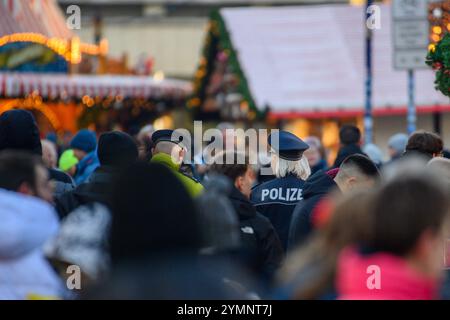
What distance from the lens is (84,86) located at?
78.7 feet

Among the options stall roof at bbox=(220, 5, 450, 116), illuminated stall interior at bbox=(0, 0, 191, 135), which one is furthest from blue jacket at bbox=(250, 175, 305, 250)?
stall roof at bbox=(220, 5, 450, 116)

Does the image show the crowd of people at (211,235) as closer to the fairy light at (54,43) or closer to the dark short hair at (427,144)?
the dark short hair at (427,144)

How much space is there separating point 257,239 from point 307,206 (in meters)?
0.47

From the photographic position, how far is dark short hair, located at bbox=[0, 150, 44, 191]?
17.2ft

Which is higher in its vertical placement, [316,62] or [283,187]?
[316,62]

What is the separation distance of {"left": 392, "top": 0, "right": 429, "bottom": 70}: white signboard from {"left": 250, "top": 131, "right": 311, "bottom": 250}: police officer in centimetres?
592

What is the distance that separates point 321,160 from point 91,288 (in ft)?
35.3

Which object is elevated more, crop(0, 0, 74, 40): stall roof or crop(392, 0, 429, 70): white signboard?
crop(0, 0, 74, 40): stall roof

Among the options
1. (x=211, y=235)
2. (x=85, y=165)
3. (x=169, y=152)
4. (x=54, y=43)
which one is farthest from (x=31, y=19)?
(x=211, y=235)

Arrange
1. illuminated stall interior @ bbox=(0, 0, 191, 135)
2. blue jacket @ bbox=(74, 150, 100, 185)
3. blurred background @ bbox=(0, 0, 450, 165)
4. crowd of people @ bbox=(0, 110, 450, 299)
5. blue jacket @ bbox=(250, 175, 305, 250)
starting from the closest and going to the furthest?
crowd of people @ bbox=(0, 110, 450, 299) → blue jacket @ bbox=(250, 175, 305, 250) → blue jacket @ bbox=(74, 150, 100, 185) → illuminated stall interior @ bbox=(0, 0, 191, 135) → blurred background @ bbox=(0, 0, 450, 165)

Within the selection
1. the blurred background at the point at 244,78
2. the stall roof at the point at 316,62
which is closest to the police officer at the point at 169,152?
the blurred background at the point at 244,78

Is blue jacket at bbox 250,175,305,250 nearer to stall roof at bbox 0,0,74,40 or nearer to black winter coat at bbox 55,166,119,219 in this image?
black winter coat at bbox 55,166,119,219

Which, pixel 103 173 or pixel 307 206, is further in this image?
pixel 307 206

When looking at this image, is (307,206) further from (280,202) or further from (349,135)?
(349,135)
